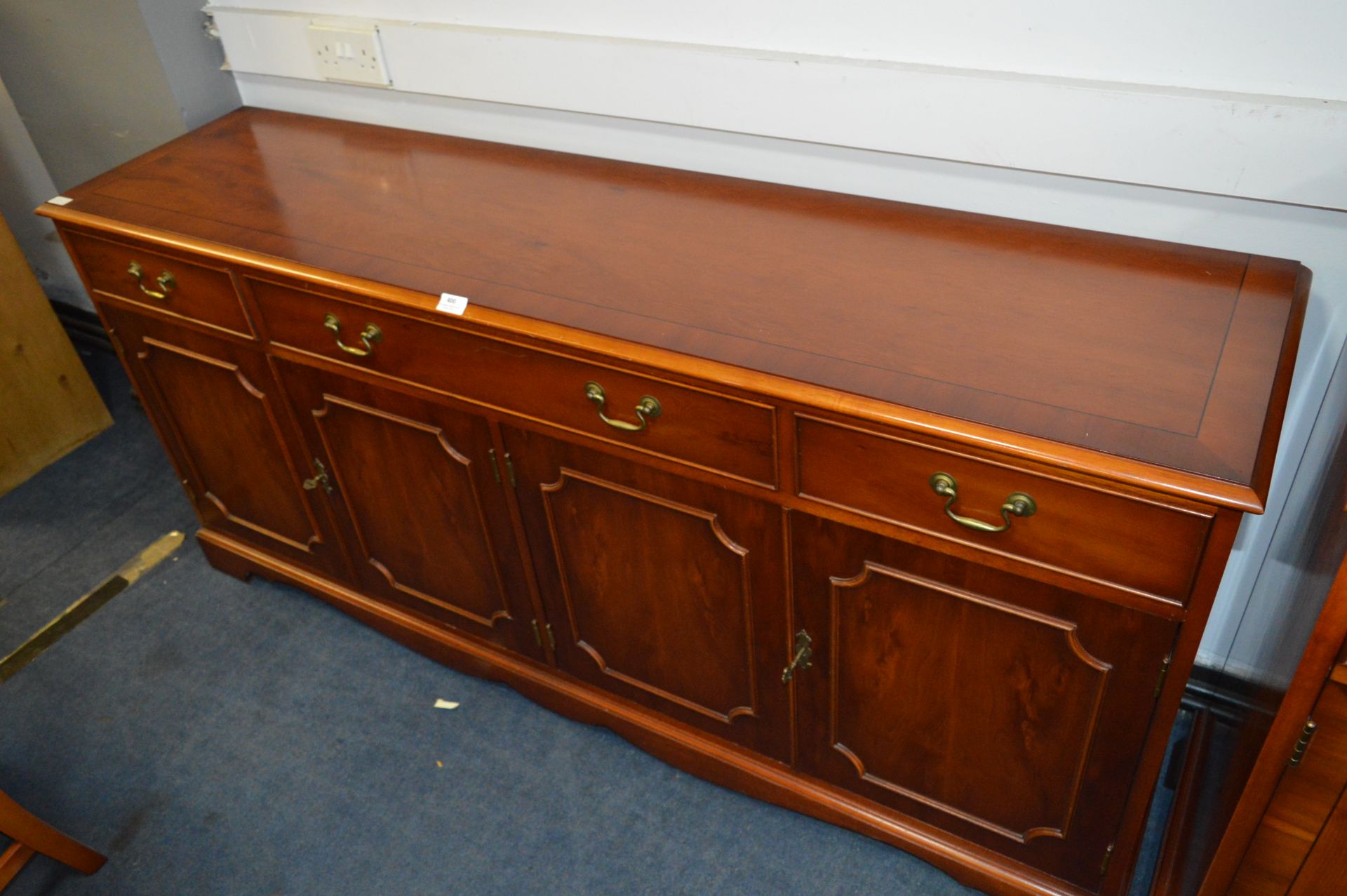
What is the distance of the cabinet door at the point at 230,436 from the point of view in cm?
168

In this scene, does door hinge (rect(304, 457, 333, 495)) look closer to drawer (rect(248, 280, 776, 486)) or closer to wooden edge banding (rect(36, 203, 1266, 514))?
drawer (rect(248, 280, 776, 486))

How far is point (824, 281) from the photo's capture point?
126 cm

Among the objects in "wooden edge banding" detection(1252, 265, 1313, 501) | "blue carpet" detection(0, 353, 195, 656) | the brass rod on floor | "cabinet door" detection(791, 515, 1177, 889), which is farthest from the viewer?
"blue carpet" detection(0, 353, 195, 656)

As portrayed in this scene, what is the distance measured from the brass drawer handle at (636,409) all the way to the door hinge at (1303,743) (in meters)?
0.73

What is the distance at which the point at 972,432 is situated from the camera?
1013 mm

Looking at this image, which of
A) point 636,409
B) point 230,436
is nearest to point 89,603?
point 230,436

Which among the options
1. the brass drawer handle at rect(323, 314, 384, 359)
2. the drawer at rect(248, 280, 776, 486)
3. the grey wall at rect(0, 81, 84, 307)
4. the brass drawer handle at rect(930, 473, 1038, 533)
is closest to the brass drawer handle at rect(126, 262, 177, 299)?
the drawer at rect(248, 280, 776, 486)

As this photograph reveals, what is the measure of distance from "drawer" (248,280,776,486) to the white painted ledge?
0.48m

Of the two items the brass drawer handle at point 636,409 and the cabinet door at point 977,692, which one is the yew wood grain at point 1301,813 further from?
the brass drawer handle at point 636,409

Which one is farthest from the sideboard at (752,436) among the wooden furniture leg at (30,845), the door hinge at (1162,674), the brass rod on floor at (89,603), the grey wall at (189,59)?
the wooden furniture leg at (30,845)

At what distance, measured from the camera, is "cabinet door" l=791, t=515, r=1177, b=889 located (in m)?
1.14

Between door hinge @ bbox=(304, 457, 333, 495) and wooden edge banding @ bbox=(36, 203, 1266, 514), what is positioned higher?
wooden edge banding @ bbox=(36, 203, 1266, 514)

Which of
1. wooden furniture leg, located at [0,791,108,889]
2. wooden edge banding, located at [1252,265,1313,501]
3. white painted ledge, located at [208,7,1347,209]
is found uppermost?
white painted ledge, located at [208,7,1347,209]

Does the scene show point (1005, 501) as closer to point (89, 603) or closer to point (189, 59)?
point (189, 59)
